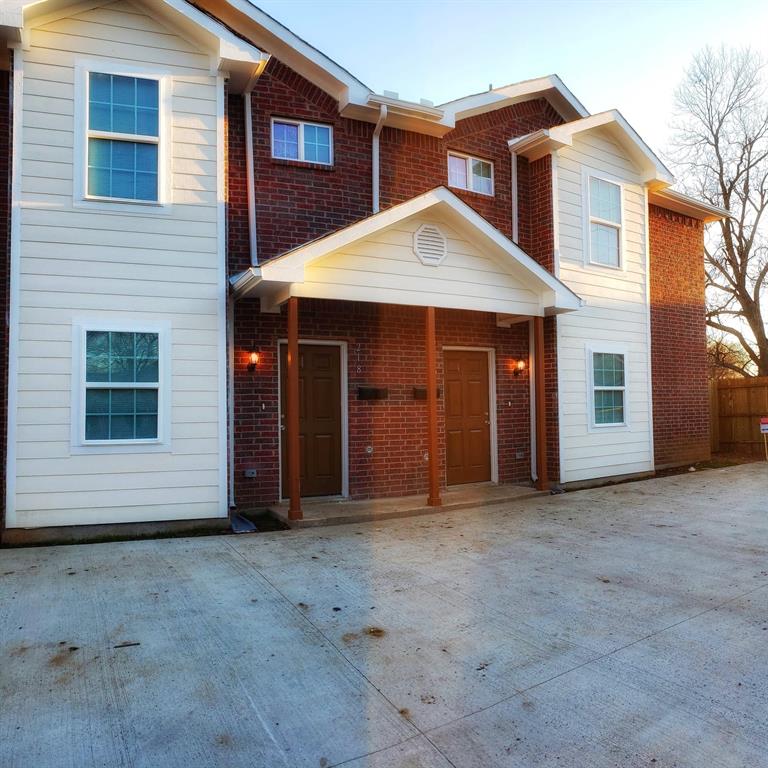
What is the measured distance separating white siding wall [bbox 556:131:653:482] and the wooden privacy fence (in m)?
5.04

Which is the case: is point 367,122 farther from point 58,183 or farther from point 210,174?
point 58,183

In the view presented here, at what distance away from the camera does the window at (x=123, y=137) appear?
621 centimetres

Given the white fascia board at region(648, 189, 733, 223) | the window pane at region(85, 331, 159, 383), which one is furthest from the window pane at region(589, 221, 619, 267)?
the window pane at region(85, 331, 159, 383)

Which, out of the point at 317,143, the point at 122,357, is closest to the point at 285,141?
the point at 317,143

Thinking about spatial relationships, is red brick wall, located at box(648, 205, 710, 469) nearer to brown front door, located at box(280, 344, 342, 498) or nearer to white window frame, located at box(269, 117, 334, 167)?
brown front door, located at box(280, 344, 342, 498)

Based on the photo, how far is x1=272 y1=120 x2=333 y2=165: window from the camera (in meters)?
7.65

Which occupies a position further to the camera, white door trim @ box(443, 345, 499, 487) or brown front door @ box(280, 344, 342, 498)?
white door trim @ box(443, 345, 499, 487)

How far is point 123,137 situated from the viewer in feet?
20.6

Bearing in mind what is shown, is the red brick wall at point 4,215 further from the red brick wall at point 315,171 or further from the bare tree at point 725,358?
the bare tree at point 725,358

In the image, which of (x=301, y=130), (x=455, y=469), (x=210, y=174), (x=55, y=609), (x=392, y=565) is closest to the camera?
(x=55, y=609)

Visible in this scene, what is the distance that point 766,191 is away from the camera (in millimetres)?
18391

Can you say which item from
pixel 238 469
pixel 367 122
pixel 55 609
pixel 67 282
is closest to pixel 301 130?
pixel 367 122

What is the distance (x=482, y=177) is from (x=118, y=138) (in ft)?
17.5

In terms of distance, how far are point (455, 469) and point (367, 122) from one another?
16.8ft
